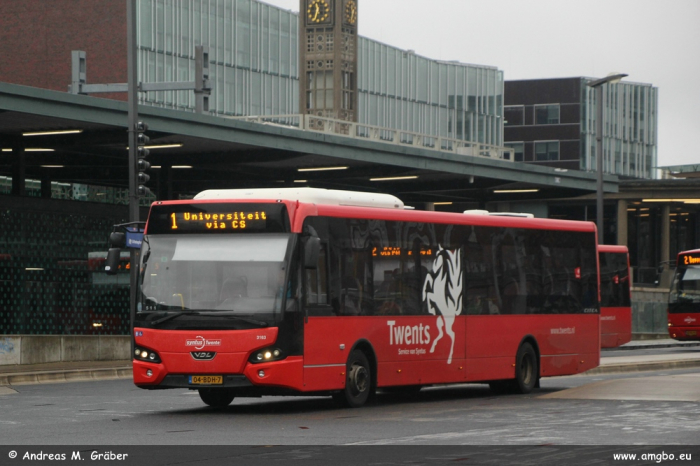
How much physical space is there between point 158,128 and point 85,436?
21877 millimetres

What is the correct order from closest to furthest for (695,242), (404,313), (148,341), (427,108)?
(148,341) → (404,313) → (695,242) → (427,108)

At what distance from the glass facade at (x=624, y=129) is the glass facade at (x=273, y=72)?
47.9ft

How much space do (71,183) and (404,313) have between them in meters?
35.9

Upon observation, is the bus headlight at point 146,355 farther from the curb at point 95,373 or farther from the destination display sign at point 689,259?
the destination display sign at point 689,259

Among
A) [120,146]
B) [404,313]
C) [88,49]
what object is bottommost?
[404,313]

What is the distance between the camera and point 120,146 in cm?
3822

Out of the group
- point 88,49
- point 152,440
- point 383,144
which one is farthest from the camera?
point 88,49

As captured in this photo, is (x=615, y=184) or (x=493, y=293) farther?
(x=615, y=184)

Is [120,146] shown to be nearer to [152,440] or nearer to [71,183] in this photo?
[71,183]

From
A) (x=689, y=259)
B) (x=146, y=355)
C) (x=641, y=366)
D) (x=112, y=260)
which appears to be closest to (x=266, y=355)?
(x=146, y=355)

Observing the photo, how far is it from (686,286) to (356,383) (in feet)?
98.1

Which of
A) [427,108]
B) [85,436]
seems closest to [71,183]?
[85,436]

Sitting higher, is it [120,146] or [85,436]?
[120,146]

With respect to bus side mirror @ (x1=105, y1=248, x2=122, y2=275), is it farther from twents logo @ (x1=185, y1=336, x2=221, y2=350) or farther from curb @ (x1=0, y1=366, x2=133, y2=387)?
curb @ (x1=0, y1=366, x2=133, y2=387)
